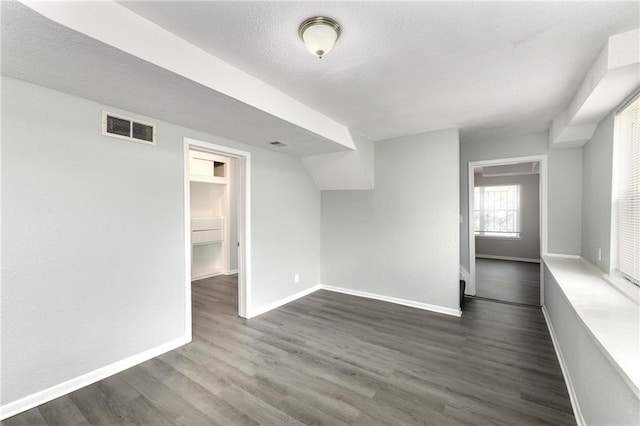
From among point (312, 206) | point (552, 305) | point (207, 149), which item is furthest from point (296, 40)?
point (552, 305)

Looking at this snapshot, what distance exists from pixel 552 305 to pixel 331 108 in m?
3.31

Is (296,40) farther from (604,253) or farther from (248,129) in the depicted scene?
(604,253)

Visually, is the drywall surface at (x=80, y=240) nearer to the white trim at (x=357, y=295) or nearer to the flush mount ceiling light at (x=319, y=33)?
the white trim at (x=357, y=295)

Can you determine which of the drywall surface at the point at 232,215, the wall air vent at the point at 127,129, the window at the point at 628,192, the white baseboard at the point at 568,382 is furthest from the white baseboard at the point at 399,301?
the wall air vent at the point at 127,129

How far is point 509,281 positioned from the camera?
201 inches

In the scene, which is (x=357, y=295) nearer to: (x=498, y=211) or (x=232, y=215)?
(x=232, y=215)

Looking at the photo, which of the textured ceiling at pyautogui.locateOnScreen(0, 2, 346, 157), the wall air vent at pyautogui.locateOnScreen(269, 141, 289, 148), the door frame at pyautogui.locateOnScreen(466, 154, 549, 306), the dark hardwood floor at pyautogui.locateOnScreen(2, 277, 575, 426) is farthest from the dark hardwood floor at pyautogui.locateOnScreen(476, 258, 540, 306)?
the textured ceiling at pyautogui.locateOnScreen(0, 2, 346, 157)

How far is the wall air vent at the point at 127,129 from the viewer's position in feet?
7.13

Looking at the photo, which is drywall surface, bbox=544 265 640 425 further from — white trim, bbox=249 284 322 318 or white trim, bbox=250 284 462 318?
white trim, bbox=249 284 322 318

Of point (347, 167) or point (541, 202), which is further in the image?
point (347, 167)

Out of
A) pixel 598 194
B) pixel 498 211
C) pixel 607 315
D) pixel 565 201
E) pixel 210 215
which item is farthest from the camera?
pixel 498 211

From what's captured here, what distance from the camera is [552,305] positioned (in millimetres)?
2926

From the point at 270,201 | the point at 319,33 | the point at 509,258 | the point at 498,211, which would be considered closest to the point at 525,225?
the point at 498,211

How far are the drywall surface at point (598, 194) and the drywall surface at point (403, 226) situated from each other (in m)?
1.30
